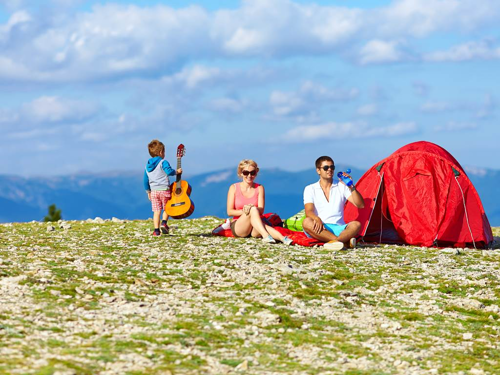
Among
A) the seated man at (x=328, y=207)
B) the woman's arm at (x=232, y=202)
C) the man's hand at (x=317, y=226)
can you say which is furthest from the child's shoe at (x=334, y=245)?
the woman's arm at (x=232, y=202)

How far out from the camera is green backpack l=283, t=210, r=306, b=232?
2131cm

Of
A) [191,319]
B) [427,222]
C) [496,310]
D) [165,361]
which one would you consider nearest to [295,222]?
[427,222]

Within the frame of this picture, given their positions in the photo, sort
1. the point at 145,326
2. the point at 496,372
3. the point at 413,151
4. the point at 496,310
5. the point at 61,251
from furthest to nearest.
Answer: the point at 413,151 < the point at 61,251 < the point at 496,310 < the point at 145,326 < the point at 496,372

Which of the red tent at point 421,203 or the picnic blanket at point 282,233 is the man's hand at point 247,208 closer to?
the picnic blanket at point 282,233

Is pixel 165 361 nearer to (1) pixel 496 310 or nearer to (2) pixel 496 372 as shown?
(2) pixel 496 372

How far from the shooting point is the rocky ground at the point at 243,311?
9125 millimetres

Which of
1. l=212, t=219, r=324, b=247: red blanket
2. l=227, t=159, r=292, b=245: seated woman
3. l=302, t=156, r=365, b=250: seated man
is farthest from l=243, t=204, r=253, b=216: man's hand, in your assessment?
l=302, t=156, r=365, b=250: seated man

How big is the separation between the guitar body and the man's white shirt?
393 cm

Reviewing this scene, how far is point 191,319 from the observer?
1077 cm

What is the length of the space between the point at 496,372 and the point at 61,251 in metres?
10.9

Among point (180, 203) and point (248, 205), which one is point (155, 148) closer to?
point (180, 203)

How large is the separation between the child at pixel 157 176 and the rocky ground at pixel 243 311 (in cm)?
260

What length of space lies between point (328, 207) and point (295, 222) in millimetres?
2952

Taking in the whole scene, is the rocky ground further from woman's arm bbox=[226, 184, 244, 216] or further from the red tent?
the red tent
